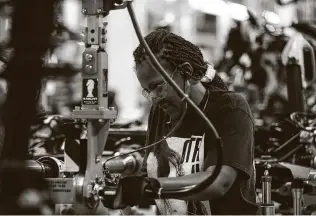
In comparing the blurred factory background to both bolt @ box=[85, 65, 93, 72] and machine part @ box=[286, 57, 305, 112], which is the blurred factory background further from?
bolt @ box=[85, 65, 93, 72]

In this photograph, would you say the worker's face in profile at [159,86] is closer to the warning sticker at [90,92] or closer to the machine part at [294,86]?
the warning sticker at [90,92]

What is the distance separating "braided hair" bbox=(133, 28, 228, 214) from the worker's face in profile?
1.1 inches

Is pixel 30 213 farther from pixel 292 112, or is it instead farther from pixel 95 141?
pixel 292 112

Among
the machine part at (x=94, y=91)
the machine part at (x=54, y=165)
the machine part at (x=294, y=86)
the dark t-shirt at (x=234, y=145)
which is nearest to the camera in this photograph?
the machine part at (x=94, y=91)

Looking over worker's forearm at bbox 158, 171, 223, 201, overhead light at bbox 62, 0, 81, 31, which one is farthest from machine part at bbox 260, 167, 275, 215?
overhead light at bbox 62, 0, 81, 31

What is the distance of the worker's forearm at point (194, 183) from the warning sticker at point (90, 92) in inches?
11.7

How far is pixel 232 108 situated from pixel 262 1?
9198mm

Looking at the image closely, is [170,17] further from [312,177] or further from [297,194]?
[297,194]

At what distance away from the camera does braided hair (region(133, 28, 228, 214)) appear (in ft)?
7.09

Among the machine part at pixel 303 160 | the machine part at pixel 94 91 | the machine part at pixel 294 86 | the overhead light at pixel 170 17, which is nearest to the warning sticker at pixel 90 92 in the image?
the machine part at pixel 94 91

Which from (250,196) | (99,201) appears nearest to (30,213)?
(99,201)

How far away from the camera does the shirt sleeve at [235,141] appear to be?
6.54 feet

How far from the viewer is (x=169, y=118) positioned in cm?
243

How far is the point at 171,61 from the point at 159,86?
0.39ft
